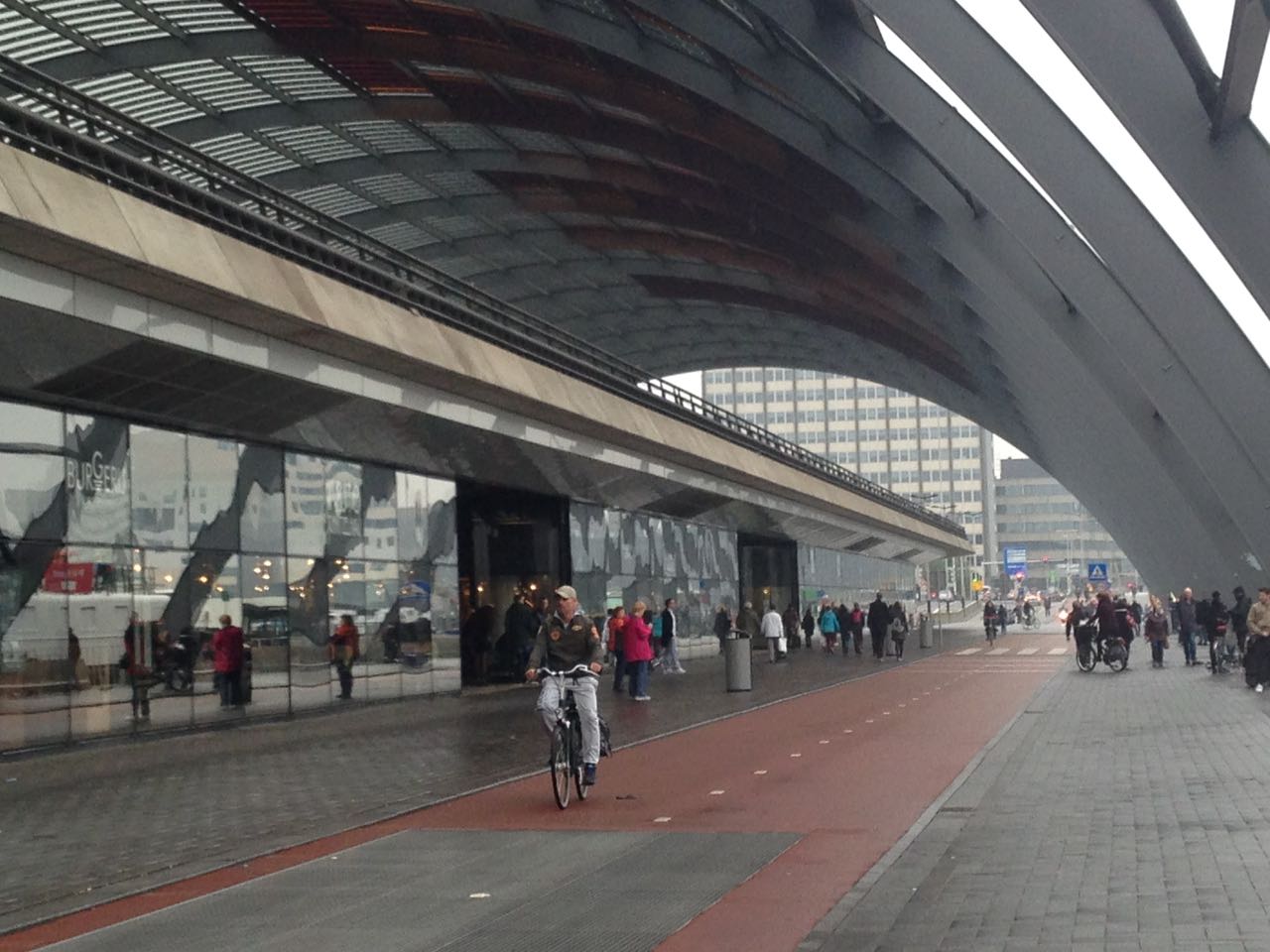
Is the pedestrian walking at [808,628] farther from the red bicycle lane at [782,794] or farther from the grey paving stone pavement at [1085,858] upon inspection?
the grey paving stone pavement at [1085,858]

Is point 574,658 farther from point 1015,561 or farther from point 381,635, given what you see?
point 1015,561

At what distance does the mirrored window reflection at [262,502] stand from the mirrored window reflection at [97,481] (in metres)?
3.10

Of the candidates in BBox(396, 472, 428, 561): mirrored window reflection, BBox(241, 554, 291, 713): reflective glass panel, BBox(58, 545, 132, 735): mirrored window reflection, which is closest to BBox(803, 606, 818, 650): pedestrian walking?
BBox(396, 472, 428, 561): mirrored window reflection

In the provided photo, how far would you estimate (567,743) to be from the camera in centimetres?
1289

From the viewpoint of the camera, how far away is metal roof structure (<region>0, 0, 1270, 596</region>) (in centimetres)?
1688

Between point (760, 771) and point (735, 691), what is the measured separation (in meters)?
14.6

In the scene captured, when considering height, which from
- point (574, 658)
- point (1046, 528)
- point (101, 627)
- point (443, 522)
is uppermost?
point (1046, 528)

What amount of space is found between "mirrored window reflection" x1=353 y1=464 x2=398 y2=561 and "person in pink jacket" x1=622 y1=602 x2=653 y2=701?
456 centimetres

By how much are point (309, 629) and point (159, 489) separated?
195 inches

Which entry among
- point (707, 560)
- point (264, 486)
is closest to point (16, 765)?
point (264, 486)

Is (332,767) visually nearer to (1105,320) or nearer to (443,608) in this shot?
(1105,320)

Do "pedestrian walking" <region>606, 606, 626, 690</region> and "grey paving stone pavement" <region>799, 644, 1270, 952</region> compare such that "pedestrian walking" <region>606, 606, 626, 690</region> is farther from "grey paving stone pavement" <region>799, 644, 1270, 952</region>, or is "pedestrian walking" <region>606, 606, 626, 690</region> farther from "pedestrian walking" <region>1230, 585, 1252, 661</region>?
"grey paving stone pavement" <region>799, 644, 1270, 952</region>

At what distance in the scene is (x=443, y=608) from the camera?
31453 mm

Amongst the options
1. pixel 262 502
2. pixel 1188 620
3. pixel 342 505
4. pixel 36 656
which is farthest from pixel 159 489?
pixel 1188 620
